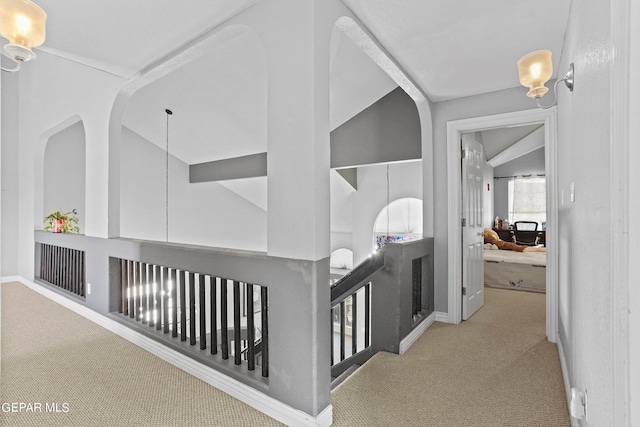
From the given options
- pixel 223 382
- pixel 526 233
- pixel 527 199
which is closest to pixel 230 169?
→ pixel 223 382

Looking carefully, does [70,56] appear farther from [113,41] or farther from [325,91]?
[325,91]

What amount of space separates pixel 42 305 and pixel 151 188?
254cm

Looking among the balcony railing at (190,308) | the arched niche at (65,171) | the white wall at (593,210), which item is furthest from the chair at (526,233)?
the arched niche at (65,171)

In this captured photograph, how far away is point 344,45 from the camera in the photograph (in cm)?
297

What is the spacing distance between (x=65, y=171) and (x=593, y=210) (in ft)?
21.5

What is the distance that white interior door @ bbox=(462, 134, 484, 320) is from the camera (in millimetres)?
3543

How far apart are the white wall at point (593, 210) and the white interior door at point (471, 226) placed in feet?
5.64

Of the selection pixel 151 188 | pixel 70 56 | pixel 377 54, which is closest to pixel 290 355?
pixel 377 54

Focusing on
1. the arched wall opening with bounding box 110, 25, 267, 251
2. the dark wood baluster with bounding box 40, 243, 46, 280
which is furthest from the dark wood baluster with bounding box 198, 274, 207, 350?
the dark wood baluster with bounding box 40, 243, 46, 280

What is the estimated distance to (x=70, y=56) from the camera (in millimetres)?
2781

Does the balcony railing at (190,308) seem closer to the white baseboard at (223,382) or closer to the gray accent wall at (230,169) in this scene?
the white baseboard at (223,382)

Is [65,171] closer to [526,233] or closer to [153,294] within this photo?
[153,294]

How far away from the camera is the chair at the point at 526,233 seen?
307 inches

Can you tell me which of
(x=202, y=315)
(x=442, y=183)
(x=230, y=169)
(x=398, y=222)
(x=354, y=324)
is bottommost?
(x=354, y=324)
